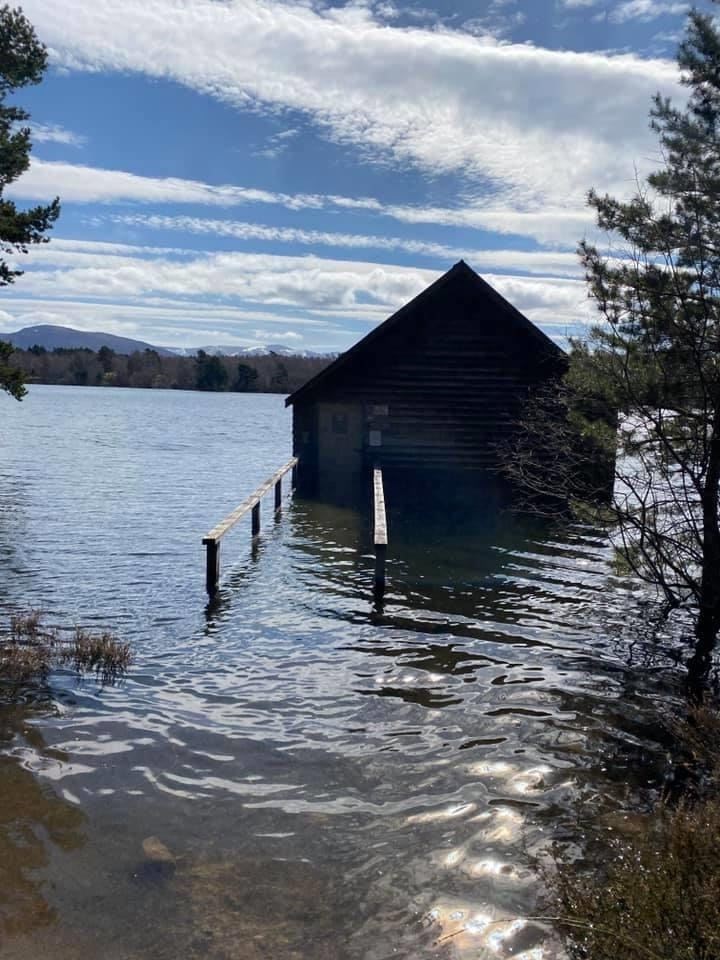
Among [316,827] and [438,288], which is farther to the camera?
[438,288]

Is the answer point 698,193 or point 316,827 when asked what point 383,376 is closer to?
point 698,193

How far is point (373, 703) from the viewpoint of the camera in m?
8.58

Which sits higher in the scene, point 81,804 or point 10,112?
point 10,112

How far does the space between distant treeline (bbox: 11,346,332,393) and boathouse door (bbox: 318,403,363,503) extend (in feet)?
398

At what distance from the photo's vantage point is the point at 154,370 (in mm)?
159750

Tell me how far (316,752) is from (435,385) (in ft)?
59.2

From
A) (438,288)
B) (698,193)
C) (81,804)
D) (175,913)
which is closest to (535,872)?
(175,913)

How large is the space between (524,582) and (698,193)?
7566mm

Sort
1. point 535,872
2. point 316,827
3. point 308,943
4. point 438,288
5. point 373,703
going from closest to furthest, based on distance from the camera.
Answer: point 308,943
point 535,872
point 316,827
point 373,703
point 438,288

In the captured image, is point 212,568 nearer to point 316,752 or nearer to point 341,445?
point 316,752

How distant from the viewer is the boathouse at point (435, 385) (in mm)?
23656

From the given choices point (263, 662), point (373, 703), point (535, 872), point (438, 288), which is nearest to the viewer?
point (535, 872)

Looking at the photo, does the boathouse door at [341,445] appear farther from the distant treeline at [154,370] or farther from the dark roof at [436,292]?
the distant treeline at [154,370]

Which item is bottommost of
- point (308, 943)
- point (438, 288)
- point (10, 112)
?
point (308, 943)
